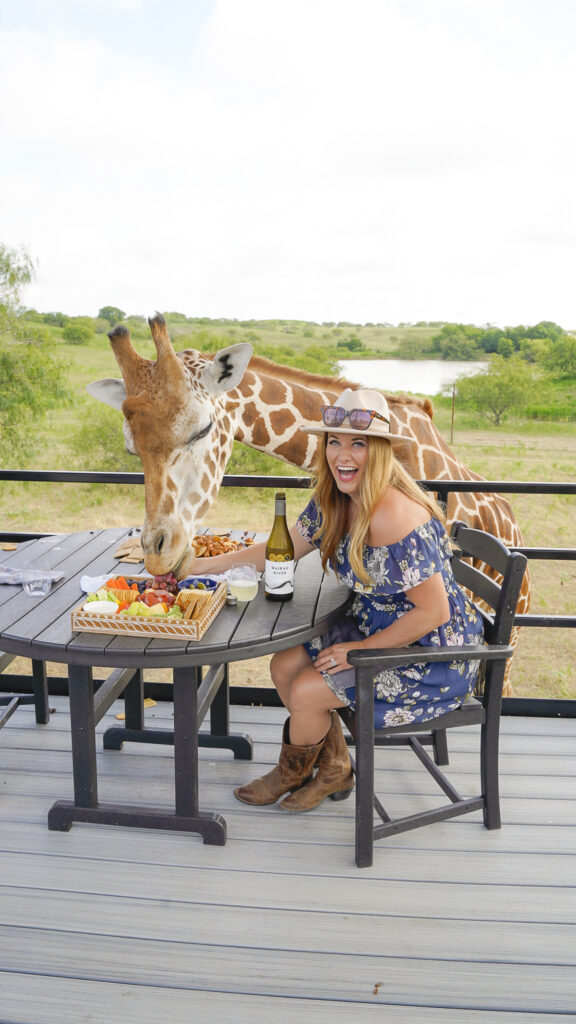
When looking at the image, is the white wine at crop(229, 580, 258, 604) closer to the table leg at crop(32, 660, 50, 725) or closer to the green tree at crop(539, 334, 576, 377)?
the table leg at crop(32, 660, 50, 725)

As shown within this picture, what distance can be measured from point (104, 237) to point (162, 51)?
492 cm

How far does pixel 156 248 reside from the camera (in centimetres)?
2208

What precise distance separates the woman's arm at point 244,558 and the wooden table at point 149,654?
4.6 inches

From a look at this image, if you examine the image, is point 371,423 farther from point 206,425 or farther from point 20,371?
point 20,371

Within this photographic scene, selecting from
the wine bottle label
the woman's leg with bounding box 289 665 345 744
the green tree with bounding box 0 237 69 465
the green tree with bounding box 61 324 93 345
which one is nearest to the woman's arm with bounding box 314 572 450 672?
the woman's leg with bounding box 289 665 345 744

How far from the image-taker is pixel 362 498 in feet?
6.99

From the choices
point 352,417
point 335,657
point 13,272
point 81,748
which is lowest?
point 81,748

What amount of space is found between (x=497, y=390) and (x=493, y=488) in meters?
18.3

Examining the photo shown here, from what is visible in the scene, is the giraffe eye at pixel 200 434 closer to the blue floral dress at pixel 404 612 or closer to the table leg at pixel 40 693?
the blue floral dress at pixel 404 612

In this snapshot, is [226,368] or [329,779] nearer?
[329,779]

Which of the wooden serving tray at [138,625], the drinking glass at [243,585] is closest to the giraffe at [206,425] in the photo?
the drinking glass at [243,585]

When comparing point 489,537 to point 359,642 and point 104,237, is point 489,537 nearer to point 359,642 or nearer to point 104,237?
point 359,642

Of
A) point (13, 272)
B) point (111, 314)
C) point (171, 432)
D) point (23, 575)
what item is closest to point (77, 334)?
point (111, 314)

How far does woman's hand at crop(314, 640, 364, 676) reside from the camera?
2.20 m
